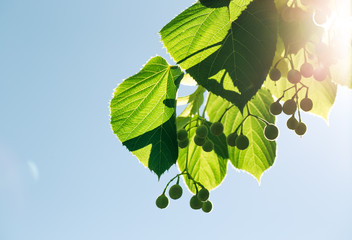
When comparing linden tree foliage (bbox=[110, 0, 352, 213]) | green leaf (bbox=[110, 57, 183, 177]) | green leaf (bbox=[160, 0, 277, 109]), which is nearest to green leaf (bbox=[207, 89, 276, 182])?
linden tree foliage (bbox=[110, 0, 352, 213])

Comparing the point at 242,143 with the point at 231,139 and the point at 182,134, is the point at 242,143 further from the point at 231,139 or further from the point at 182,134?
the point at 182,134

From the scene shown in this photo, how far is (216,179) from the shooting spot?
69.6 inches

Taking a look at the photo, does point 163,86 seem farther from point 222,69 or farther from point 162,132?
point 222,69

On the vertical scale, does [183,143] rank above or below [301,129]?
above

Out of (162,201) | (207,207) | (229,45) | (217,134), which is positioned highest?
(229,45)

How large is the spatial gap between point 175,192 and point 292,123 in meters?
0.59

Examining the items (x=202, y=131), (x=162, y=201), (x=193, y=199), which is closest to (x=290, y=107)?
(x=202, y=131)

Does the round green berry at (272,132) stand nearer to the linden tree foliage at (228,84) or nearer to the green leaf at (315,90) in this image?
the linden tree foliage at (228,84)

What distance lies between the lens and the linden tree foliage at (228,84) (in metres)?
1.13

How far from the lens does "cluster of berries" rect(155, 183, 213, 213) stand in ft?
5.36

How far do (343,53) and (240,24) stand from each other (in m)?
0.45

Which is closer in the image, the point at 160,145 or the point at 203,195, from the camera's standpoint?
the point at 160,145

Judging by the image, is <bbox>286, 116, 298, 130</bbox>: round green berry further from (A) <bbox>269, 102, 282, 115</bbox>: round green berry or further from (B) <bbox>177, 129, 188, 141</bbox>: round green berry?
(B) <bbox>177, 129, 188, 141</bbox>: round green berry

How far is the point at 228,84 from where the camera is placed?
1.15m
